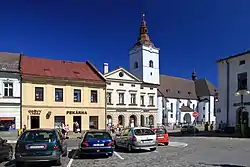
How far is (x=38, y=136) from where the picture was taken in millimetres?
11875

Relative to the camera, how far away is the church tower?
200ft

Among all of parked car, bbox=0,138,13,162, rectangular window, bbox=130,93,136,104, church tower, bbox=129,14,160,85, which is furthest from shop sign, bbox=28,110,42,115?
church tower, bbox=129,14,160,85

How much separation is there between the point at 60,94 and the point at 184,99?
48.7m

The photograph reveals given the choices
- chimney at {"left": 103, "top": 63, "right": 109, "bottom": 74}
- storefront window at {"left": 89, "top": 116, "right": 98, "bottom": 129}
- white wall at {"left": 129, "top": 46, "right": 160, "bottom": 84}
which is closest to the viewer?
storefront window at {"left": 89, "top": 116, "right": 98, "bottom": 129}

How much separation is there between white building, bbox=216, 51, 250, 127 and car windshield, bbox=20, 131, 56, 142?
90.8 ft

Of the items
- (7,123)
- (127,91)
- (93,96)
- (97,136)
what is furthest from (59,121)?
(97,136)

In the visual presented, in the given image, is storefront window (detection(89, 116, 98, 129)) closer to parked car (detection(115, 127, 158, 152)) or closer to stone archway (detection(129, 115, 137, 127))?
stone archway (detection(129, 115, 137, 127))

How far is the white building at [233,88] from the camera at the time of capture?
3591 centimetres

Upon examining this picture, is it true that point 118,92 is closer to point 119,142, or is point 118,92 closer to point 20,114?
point 20,114

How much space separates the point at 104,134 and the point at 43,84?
24.8 m

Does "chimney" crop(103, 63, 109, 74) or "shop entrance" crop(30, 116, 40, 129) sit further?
"chimney" crop(103, 63, 109, 74)

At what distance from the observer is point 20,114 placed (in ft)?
118

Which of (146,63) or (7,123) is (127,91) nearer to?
(146,63)

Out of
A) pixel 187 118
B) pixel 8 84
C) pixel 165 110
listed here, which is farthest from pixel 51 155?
pixel 187 118
